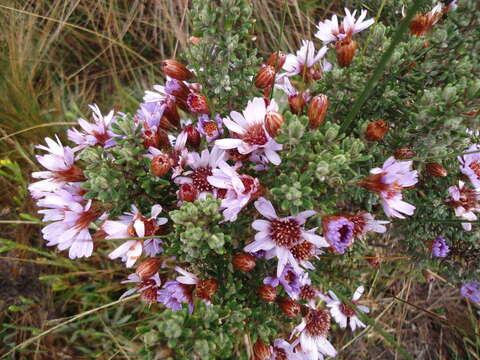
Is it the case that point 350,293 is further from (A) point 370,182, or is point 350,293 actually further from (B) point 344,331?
(A) point 370,182

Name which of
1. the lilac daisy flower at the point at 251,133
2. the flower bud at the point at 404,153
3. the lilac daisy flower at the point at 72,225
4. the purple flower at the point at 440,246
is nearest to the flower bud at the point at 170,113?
the lilac daisy flower at the point at 251,133

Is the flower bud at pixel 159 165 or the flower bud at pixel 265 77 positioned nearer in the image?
the flower bud at pixel 159 165

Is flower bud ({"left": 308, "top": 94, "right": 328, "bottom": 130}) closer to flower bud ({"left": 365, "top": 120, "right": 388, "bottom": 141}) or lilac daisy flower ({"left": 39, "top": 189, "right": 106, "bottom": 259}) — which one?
flower bud ({"left": 365, "top": 120, "right": 388, "bottom": 141})

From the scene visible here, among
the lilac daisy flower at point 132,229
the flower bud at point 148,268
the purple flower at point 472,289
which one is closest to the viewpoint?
the lilac daisy flower at point 132,229

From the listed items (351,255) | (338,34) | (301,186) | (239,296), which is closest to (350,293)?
(351,255)

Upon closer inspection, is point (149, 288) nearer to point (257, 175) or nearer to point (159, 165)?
point (159, 165)

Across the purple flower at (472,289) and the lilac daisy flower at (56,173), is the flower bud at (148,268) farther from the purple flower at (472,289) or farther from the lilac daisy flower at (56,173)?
the purple flower at (472,289)
